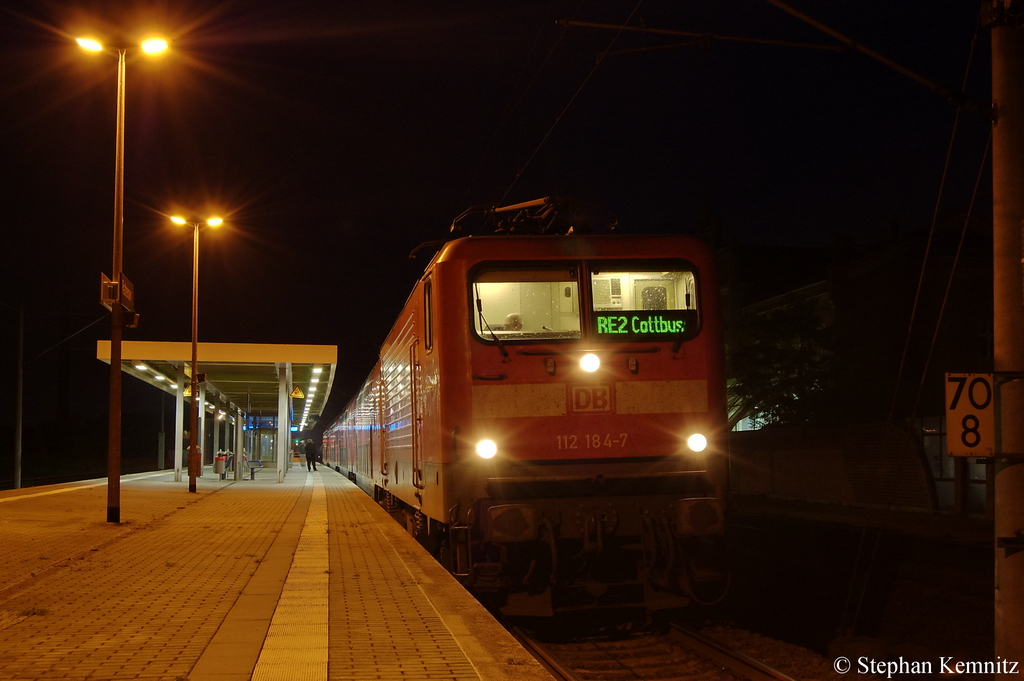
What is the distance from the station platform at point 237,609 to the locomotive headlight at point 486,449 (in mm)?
1213

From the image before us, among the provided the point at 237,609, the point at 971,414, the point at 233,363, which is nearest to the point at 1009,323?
the point at 971,414

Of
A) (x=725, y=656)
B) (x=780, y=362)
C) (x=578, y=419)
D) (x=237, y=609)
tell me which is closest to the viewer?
(x=725, y=656)

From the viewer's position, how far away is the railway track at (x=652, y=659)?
23.0 feet

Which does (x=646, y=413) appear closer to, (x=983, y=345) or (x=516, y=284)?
(x=516, y=284)

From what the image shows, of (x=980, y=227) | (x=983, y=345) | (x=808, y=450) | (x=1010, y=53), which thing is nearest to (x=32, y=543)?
(x=1010, y=53)

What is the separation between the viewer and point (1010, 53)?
20.5 ft

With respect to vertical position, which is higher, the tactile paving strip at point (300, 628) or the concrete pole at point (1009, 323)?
the concrete pole at point (1009, 323)

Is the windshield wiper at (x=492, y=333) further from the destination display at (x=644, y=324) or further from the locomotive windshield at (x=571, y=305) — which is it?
the destination display at (x=644, y=324)

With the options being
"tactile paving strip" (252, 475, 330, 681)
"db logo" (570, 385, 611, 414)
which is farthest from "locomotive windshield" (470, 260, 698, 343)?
"tactile paving strip" (252, 475, 330, 681)

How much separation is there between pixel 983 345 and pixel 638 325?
98.0ft

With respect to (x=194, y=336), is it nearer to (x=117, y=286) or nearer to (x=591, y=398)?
(x=117, y=286)

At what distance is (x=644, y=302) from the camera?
29.0 ft

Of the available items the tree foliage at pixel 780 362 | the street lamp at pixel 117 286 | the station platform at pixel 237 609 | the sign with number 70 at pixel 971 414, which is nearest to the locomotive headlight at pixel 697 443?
the station platform at pixel 237 609

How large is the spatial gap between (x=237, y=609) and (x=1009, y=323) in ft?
19.4
